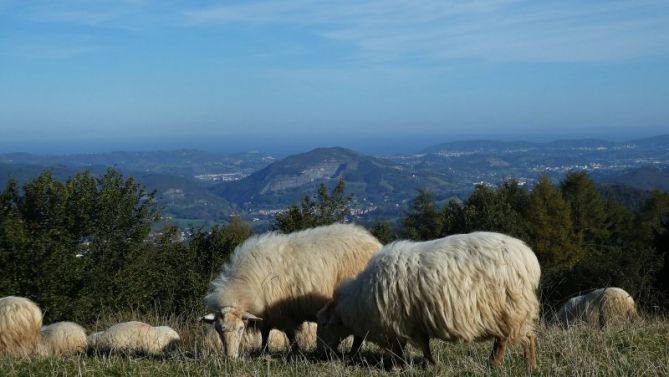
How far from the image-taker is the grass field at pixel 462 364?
271 inches

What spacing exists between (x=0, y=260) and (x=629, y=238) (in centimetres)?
6289

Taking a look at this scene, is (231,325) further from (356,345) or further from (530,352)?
(530,352)

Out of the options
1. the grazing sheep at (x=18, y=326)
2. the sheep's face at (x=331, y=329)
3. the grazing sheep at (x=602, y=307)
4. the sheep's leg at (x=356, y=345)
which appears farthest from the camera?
the grazing sheep at (x=602, y=307)

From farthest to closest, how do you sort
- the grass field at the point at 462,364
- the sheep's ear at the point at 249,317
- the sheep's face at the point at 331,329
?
the sheep's ear at the point at 249,317 → the sheep's face at the point at 331,329 → the grass field at the point at 462,364

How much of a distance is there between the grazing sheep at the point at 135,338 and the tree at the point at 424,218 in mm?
55734

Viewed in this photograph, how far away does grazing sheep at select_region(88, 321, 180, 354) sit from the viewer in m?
12.0

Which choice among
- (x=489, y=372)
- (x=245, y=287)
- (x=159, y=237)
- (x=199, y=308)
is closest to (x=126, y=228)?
(x=159, y=237)

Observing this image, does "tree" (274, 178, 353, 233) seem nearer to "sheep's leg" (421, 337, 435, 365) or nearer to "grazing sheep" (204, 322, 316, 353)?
"grazing sheep" (204, 322, 316, 353)

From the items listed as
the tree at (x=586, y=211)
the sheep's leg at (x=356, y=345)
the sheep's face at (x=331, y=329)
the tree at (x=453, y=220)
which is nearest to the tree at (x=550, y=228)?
the tree at (x=586, y=211)

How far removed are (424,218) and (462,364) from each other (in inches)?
2482

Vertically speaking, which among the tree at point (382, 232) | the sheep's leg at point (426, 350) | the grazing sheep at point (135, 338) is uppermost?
the sheep's leg at point (426, 350)

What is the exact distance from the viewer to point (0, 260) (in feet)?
84.5

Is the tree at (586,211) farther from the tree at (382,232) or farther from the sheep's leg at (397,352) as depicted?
the sheep's leg at (397,352)

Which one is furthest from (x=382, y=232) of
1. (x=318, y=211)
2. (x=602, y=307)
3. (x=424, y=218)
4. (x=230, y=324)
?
(x=230, y=324)
